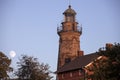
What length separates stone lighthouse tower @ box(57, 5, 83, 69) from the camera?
8931 centimetres

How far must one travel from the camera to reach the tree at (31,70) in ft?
236

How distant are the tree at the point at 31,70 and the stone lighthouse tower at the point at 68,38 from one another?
620 inches

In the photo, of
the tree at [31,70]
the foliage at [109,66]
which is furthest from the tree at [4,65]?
the foliage at [109,66]

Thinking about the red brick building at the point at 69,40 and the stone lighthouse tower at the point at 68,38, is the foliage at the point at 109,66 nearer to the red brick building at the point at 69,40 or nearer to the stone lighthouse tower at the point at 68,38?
the red brick building at the point at 69,40

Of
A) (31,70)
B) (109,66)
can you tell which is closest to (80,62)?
(31,70)

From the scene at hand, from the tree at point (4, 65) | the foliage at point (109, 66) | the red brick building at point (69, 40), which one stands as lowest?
the foliage at point (109, 66)

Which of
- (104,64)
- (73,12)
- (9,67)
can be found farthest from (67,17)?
(104,64)

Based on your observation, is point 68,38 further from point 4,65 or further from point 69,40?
point 4,65

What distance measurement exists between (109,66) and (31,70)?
2734 cm

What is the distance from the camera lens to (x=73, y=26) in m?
91.8

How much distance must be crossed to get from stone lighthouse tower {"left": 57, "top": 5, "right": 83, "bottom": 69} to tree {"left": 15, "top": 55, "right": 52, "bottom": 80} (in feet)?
51.6

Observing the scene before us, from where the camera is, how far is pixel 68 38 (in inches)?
3580

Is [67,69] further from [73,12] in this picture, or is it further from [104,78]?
[104,78]

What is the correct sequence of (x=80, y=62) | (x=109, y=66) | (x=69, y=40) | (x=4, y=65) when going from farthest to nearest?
(x=69, y=40)
(x=80, y=62)
(x=4, y=65)
(x=109, y=66)
